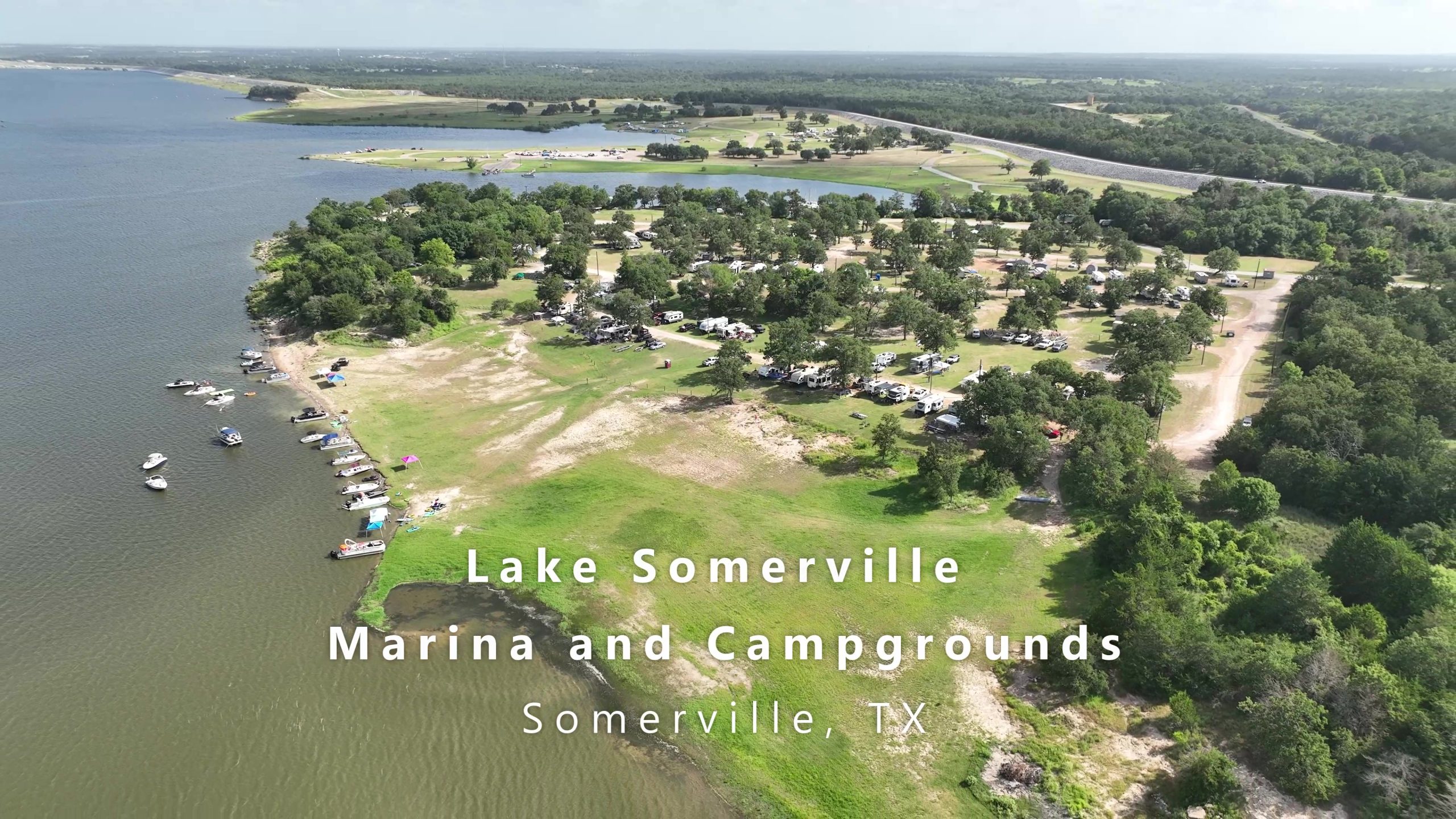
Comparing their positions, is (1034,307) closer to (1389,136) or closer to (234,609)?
(234,609)

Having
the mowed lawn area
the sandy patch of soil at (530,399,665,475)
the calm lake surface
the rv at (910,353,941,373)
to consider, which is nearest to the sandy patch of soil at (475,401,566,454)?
the mowed lawn area

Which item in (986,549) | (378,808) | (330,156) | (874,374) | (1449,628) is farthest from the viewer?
(330,156)

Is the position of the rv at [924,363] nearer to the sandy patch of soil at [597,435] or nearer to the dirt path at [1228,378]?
the dirt path at [1228,378]

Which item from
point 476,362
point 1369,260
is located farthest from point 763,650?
point 1369,260

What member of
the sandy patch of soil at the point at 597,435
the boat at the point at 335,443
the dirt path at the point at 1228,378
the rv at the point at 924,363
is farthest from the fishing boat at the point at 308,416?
the dirt path at the point at 1228,378

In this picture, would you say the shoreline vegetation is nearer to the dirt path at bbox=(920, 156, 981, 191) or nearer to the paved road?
the paved road

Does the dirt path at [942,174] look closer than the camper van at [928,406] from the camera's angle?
No
